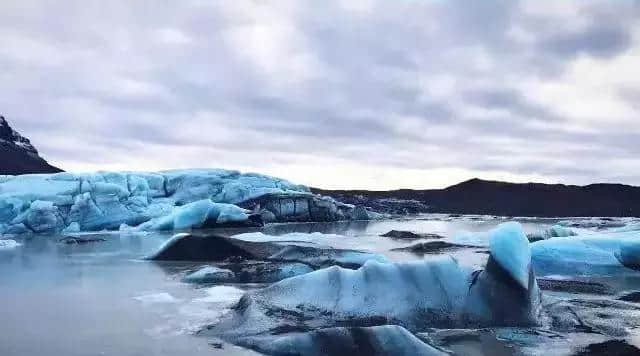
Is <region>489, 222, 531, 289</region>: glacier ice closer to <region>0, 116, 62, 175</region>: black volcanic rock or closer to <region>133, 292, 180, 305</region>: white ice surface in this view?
<region>133, 292, 180, 305</region>: white ice surface

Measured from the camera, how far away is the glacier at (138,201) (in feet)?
84.7

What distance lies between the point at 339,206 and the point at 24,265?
29.3 meters

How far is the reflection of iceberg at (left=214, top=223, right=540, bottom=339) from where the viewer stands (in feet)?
22.4

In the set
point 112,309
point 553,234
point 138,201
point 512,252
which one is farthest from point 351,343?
point 138,201

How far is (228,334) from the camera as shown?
6387 mm

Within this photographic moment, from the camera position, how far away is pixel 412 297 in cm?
712

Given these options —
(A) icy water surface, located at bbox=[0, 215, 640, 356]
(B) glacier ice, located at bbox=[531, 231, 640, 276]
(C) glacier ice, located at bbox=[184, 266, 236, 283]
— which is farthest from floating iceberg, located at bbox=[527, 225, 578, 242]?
(C) glacier ice, located at bbox=[184, 266, 236, 283]

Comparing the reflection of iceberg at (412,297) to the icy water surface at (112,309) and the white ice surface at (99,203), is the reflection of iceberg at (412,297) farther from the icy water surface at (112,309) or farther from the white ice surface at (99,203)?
the white ice surface at (99,203)

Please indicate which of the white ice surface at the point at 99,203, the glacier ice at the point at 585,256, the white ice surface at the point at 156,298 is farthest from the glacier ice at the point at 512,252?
the white ice surface at the point at 99,203

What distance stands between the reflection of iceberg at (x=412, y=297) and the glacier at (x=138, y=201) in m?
20.1

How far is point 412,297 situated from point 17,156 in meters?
66.8

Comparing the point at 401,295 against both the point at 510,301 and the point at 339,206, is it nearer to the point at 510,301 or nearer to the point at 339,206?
the point at 510,301

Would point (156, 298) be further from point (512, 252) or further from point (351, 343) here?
point (512, 252)

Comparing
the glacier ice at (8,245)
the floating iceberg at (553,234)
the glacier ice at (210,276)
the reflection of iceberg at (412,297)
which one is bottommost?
the glacier ice at (8,245)
